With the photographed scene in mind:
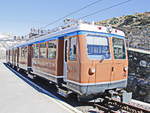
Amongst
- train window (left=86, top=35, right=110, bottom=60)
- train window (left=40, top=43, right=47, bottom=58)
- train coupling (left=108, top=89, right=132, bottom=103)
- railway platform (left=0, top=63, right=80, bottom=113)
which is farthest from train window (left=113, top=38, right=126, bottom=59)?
train window (left=40, top=43, right=47, bottom=58)

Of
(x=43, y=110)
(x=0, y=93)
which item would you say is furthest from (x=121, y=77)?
(x=0, y=93)

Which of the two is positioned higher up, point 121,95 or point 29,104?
point 121,95

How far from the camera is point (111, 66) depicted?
6973mm

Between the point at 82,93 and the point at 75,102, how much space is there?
4.91 feet

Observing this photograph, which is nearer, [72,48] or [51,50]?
[72,48]

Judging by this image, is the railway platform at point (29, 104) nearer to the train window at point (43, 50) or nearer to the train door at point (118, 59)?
the train door at point (118, 59)

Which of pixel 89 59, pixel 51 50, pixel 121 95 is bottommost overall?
pixel 121 95

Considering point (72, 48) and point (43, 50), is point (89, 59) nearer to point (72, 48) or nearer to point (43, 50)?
point (72, 48)

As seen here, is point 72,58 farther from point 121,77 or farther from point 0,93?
point 0,93

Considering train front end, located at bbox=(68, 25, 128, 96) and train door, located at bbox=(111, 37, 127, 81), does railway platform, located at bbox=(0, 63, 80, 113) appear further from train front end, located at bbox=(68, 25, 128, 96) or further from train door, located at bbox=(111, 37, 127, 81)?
train door, located at bbox=(111, 37, 127, 81)

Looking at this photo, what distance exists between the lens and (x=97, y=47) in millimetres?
6738

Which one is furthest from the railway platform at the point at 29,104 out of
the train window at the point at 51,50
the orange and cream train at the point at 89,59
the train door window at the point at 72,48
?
the train window at the point at 51,50

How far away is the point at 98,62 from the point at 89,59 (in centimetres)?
41

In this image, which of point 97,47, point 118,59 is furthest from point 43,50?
point 118,59
